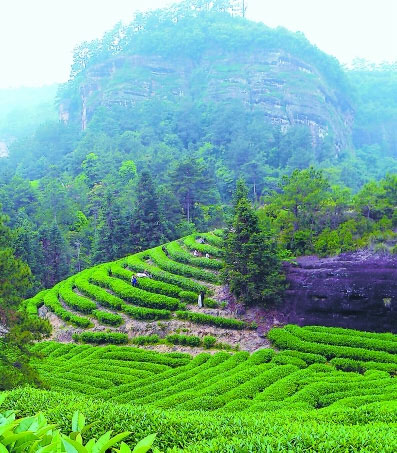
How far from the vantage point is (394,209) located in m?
31.2

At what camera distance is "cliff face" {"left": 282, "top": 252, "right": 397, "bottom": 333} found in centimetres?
2152

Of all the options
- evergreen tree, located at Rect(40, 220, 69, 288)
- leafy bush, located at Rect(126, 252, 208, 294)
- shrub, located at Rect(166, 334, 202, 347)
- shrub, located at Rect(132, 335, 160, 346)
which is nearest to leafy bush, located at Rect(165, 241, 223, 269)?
leafy bush, located at Rect(126, 252, 208, 294)

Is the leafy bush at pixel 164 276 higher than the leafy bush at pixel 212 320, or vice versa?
the leafy bush at pixel 164 276

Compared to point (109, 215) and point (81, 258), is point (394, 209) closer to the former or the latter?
point (109, 215)

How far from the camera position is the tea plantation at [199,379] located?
7773 mm

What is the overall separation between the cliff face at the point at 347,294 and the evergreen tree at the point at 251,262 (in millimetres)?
1134

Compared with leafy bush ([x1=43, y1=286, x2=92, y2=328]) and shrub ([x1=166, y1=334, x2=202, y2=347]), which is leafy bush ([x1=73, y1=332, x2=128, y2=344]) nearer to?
leafy bush ([x1=43, y1=286, x2=92, y2=328])

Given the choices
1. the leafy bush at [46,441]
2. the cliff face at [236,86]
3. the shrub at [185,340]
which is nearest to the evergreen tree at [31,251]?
the shrub at [185,340]

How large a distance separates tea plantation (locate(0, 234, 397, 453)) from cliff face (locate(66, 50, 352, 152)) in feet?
217

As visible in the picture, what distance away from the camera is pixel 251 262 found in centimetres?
2400

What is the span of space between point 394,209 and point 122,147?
196ft

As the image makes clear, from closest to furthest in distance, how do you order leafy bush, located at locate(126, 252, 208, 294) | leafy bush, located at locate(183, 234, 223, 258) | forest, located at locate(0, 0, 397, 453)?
forest, located at locate(0, 0, 397, 453) < leafy bush, located at locate(126, 252, 208, 294) < leafy bush, located at locate(183, 234, 223, 258)

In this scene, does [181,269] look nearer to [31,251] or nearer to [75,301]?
[75,301]

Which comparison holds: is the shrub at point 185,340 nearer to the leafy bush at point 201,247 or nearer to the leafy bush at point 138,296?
the leafy bush at point 138,296
